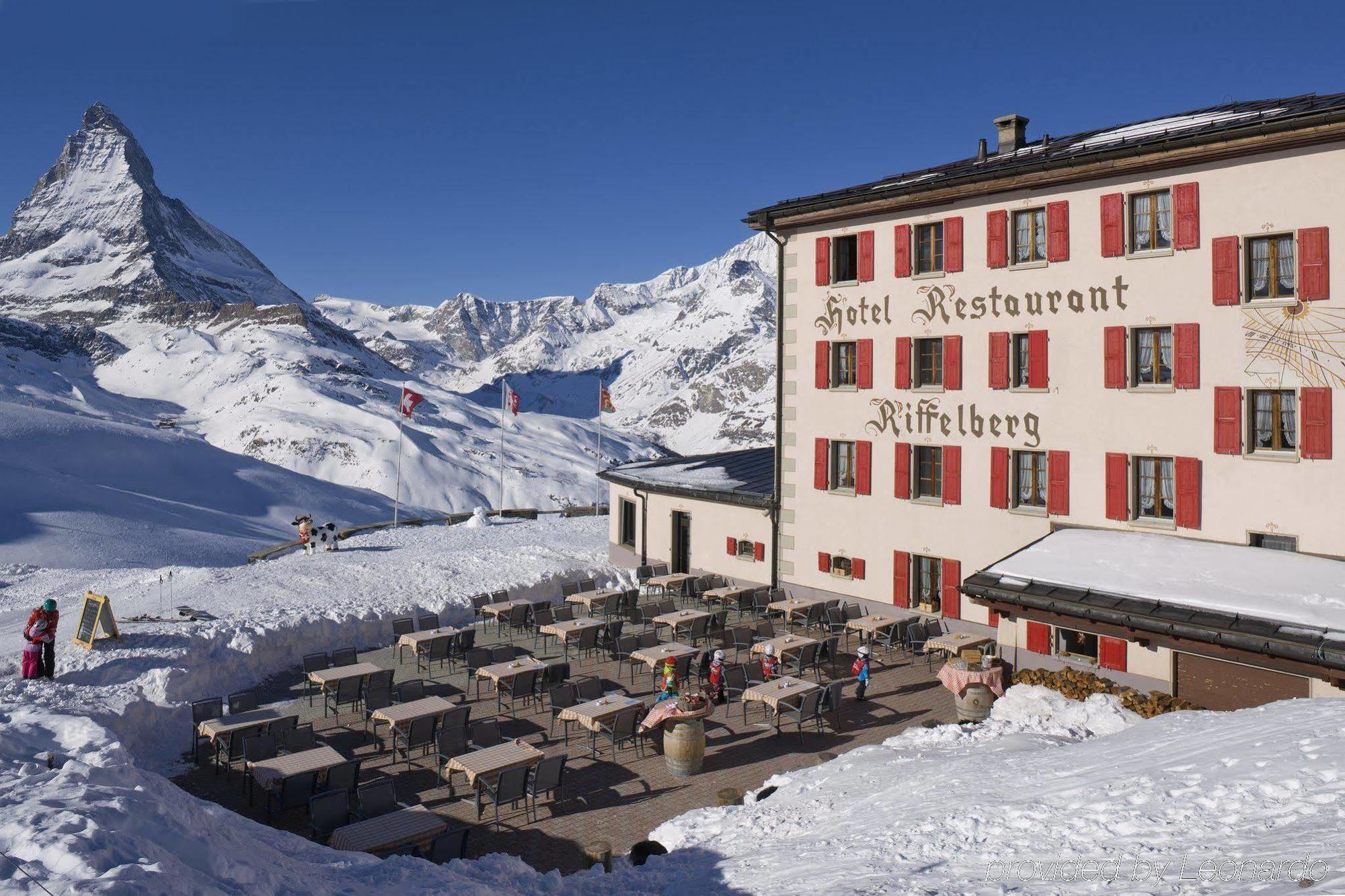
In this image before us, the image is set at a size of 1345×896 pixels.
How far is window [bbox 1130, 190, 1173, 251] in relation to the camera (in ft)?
56.8

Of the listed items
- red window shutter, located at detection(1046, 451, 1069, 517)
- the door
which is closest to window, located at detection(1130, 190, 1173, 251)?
red window shutter, located at detection(1046, 451, 1069, 517)

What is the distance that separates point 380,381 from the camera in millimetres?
188625

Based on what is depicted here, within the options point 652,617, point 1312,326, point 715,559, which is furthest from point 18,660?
point 1312,326

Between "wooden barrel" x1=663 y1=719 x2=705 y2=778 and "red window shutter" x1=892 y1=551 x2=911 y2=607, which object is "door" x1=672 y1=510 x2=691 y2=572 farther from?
"wooden barrel" x1=663 y1=719 x2=705 y2=778

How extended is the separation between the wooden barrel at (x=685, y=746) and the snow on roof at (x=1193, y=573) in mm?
6425

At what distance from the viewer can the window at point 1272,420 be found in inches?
625

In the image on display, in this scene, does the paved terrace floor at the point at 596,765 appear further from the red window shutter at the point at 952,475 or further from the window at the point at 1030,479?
the window at the point at 1030,479

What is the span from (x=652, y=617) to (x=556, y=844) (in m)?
10.2

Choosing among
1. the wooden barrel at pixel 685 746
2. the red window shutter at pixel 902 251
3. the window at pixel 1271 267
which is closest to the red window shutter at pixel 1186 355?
the window at pixel 1271 267

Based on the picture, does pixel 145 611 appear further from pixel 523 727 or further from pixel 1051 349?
pixel 1051 349

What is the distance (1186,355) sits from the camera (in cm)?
1686

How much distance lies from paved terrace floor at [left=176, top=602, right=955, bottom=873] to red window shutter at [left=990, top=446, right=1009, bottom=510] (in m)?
4.23

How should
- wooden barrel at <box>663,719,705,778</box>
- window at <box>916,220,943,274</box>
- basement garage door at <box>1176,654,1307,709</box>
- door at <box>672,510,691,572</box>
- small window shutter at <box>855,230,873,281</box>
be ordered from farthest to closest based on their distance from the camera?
door at <box>672,510,691,572</box> → small window shutter at <box>855,230,873,281</box> → window at <box>916,220,943,274</box> → basement garage door at <box>1176,654,1307,709</box> → wooden barrel at <box>663,719,705,778</box>

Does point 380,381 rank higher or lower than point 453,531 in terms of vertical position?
higher
